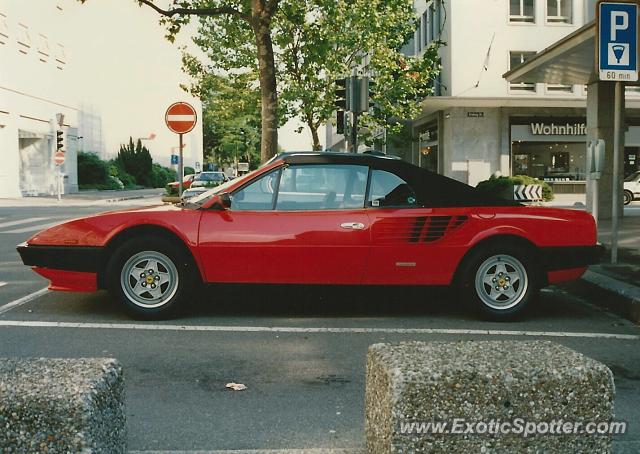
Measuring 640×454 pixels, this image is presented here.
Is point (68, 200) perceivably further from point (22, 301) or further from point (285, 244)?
point (285, 244)

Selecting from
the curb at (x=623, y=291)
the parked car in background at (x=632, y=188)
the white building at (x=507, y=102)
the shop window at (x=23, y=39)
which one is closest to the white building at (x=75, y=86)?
the shop window at (x=23, y=39)

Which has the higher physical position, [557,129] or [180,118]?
[557,129]

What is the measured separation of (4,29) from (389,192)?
124 ft

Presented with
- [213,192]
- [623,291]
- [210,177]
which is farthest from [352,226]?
[210,177]

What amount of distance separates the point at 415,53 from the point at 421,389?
40.8 metres

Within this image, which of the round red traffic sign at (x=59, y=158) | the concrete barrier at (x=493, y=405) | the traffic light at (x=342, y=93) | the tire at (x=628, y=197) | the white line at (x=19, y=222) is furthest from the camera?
the round red traffic sign at (x=59, y=158)

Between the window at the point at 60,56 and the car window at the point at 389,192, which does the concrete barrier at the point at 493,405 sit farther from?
the window at the point at 60,56

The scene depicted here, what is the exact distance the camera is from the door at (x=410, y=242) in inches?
265

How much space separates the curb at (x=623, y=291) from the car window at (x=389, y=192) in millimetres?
2179

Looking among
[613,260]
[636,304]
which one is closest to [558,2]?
[613,260]

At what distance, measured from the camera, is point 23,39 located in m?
42.9

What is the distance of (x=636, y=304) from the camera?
7.08 meters

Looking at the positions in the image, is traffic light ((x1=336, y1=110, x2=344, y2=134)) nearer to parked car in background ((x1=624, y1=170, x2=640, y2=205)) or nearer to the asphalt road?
the asphalt road

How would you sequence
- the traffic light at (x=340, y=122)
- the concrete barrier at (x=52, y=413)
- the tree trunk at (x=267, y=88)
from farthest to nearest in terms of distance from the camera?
the traffic light at (x=340, y=122), the tree trunk at (x=267, y=88), the concrete barrier at (x=52, y=413)
